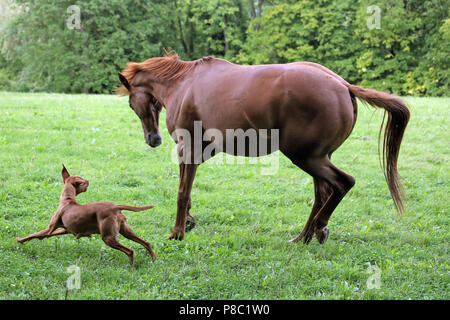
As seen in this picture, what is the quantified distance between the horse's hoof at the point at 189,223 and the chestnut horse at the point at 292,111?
0.22m

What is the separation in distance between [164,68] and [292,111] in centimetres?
191

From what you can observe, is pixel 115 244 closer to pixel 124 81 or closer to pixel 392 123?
pixel 124 81

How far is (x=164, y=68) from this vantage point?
546 centimetres

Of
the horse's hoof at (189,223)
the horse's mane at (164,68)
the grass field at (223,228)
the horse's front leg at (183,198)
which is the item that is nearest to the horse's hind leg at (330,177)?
the grass field at (223,228)

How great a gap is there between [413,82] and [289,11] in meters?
10.3

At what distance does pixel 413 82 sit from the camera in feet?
93.0

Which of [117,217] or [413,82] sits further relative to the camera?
[413,82]

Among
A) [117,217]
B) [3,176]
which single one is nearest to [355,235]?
[117,217]

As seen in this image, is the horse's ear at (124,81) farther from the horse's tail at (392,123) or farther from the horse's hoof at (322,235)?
the horse's hoof at (322,235)

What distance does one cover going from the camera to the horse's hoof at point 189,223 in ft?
17.9

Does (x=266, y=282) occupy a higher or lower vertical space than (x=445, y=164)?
higher

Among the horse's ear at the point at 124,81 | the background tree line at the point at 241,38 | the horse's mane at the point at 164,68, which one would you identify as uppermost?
the horse's mane at the point at 164,68

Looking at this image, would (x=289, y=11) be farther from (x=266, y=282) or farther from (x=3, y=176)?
(x=266, y=282)

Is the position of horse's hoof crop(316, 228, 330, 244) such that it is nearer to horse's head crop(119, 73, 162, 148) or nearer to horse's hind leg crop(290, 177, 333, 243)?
horse's hind leg crop(290, 177, 333, 243)
